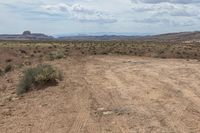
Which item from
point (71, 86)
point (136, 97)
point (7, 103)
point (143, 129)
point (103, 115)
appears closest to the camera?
point (143, 129)

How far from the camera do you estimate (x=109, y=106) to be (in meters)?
12.0

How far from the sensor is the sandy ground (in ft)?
32.4

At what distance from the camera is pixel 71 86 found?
53.1ft

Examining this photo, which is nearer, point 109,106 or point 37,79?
point 109,106

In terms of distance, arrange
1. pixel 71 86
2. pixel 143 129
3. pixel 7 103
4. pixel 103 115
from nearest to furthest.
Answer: pixel 143 129 < pixel 103 115 < pixel 7 103 < pixel 71 86

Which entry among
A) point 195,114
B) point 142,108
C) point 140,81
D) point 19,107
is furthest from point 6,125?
point 140,81

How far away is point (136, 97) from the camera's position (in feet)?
43.3

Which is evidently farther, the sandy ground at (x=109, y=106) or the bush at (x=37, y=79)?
the bush at (x=37, y=79)

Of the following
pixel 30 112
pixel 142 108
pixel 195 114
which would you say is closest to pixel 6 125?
pixel 30 112

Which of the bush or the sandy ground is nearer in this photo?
the sandy ground

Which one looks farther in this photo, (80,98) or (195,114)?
(80,98)

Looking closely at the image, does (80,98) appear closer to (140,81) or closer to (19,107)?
(19,107)

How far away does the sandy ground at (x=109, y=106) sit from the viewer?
9.88m

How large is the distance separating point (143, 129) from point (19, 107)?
17.8 ft
